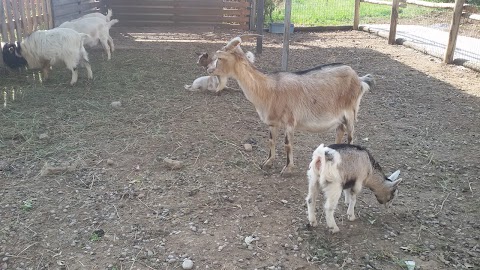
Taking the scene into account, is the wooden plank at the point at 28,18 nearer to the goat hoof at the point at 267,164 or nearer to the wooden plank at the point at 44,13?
the wooden plank at the point at 44,13

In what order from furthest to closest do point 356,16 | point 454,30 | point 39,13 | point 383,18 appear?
point 383,18 < point 356,16 < point 39,13 < point 454,30

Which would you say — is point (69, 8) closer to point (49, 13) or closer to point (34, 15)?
point (49, 13)

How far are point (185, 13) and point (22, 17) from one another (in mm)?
5643

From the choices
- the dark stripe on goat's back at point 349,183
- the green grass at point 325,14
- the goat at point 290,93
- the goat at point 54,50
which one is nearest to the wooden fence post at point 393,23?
the green grass at point 325,14

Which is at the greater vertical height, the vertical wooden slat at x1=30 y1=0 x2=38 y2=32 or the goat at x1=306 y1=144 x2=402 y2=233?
the vertical wooden slat at x1=30 y1=0 x2=38 y2=32

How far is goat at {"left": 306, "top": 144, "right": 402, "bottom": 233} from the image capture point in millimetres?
2879

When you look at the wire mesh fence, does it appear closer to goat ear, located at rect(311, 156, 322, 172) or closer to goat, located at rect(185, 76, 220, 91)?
goat, located at rect(185, 76, 220, 91)

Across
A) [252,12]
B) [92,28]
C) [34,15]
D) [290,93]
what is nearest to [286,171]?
[290,93]

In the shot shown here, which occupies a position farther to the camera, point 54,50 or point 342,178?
point 54,50

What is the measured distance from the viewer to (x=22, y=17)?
7.78m

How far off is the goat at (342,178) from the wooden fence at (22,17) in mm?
6600

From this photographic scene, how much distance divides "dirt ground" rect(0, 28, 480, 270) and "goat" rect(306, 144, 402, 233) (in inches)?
6.6

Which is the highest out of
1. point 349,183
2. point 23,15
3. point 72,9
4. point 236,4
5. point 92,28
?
point 236,4

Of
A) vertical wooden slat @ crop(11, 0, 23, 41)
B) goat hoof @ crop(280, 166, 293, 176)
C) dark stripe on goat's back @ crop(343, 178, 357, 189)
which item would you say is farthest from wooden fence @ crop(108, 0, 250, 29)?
dark stripe on goat's back @ crop(343, 178, 357, 189)
